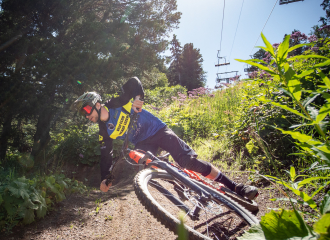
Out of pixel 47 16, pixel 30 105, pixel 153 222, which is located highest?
pixel 47 16

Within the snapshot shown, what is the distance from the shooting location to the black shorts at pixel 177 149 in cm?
256

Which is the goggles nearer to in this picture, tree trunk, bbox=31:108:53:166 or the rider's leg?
the rider's leg

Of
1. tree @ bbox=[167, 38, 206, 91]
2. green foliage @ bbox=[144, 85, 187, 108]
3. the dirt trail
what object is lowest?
the dirt trail

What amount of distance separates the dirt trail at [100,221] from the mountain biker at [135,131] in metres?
0.61

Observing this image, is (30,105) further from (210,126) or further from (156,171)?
(156,171)

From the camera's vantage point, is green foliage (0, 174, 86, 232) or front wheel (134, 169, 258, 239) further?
green foliage (0, 174, 86, 232)

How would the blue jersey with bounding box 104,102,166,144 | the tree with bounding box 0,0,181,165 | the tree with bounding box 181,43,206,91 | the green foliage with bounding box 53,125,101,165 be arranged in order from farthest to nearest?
the tree with bounding box 181,43,206,91, the tree with bounding box 0,0,181,165, the green foliage with bounding box 53,125,101,165, the blue jersey with bounding box 104,102,166,144

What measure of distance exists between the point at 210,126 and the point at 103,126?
4.08 m

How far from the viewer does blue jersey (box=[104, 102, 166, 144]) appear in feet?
9.38

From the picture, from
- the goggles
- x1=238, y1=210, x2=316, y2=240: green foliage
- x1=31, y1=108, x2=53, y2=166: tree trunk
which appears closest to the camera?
x1=238, y1=210, x2=316, y2=240: green foliage

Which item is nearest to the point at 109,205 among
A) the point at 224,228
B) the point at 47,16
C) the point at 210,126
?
the point at 224,228

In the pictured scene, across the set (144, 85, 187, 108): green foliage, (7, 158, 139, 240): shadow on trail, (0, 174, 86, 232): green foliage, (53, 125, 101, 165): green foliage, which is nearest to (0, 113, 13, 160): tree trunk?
(53, 125, 101, 165): green foliage

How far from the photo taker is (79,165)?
618cm

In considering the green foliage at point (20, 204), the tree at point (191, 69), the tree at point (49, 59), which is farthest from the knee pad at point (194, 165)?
the tree at point (191, 69)
